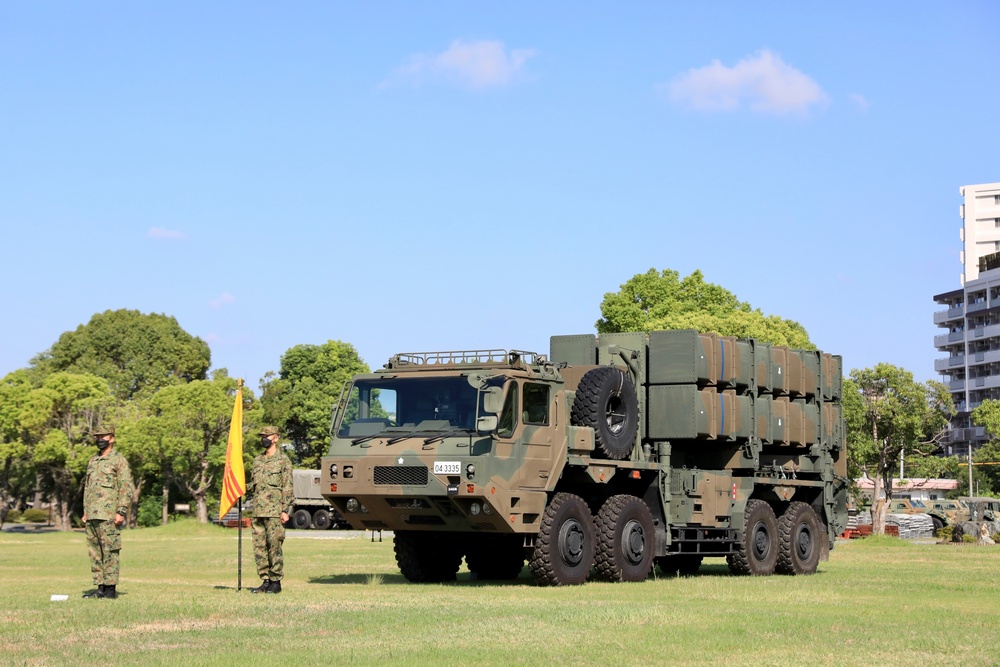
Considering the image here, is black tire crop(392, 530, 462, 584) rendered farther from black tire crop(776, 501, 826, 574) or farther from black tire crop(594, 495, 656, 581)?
black tire crop(776, 501, 826, 574)

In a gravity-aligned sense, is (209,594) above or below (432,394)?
below

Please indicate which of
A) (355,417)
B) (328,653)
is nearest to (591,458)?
(355,417)

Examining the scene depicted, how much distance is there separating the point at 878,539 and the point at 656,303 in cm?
2650

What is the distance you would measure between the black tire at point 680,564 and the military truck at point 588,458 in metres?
0.05

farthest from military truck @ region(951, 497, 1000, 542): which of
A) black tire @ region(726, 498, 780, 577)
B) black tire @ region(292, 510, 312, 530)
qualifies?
black tire @ region(292, 510, 312, 530)

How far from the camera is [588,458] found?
20.8 metres

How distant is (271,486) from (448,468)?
238cm

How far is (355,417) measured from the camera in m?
20.5

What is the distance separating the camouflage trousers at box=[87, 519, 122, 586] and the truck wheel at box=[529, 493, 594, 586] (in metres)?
5.72

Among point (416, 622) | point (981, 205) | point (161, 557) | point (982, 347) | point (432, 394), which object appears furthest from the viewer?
point (981, 205)

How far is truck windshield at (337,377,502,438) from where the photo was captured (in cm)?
1984

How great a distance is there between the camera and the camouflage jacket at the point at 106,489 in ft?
56.4

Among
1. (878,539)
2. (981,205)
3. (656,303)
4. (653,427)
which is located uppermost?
(981,205)

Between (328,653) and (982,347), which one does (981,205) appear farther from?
(328,653)
